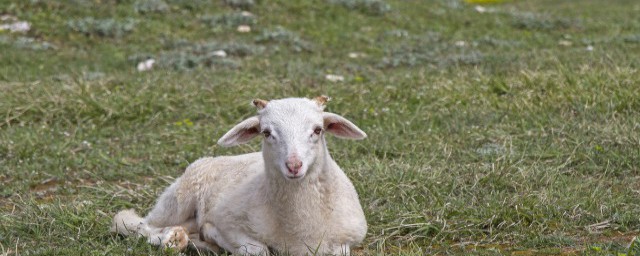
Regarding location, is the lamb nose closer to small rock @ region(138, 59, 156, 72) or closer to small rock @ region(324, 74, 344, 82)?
small rock @ region(324, 74, 344, 82)

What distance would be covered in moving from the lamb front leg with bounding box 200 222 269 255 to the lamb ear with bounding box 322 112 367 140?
834 millimetres

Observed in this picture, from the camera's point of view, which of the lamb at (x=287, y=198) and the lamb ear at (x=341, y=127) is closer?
the lamb at (x=287, y=198)

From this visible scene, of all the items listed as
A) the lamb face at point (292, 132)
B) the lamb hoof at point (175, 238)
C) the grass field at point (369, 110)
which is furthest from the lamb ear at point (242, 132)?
the grass field at point (369, 110)

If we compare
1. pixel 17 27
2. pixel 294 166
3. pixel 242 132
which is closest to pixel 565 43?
pixel 17 27

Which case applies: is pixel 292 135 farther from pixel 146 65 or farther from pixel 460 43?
pixel 460 43

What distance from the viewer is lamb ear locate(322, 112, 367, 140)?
5566 millimetres

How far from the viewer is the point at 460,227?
239 inches

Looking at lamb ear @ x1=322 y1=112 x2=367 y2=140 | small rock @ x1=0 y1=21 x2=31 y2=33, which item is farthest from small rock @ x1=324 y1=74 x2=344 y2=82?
lamb ear @ x1=322 y1=112 x2=367 y2=140

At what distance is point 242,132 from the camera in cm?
561

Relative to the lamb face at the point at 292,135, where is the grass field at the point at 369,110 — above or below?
below

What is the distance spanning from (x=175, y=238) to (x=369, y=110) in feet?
15.4

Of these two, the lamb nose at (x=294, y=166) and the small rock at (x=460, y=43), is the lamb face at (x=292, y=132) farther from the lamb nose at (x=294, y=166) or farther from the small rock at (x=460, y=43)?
the small rock at (x=460, y=43)

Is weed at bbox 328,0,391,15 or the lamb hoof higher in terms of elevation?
the lamb hoof

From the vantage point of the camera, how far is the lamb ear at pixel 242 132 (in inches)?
217
